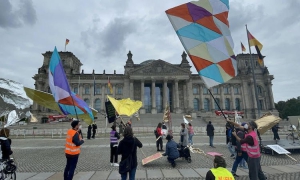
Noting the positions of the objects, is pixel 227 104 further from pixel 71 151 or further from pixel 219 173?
pixel 219 173

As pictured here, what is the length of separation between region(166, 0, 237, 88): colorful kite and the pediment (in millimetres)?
56860

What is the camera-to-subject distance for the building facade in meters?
62.9

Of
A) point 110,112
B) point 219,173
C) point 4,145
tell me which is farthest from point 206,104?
point 219,173

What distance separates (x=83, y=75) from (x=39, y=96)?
192 feet

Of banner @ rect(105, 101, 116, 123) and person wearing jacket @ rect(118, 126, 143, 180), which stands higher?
banner @ rect(105, 101, 116, 123)

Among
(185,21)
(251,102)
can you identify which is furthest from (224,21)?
(251,102)

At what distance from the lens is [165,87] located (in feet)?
206

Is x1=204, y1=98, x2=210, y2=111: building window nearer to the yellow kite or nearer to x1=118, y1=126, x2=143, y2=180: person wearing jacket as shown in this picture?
the yellow kite

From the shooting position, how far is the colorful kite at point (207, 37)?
18.7 feet

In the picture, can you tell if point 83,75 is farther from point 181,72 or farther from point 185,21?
point 185,21

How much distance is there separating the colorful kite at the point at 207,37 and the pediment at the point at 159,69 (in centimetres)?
5686

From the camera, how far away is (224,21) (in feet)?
21.0

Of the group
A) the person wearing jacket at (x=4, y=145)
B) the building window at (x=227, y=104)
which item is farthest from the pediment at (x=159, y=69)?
the person wearing jacket at (x=4, y=145)

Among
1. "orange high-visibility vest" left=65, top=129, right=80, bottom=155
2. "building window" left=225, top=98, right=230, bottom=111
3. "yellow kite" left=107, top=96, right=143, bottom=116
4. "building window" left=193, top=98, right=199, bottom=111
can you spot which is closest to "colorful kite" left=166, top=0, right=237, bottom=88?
"orange high-visibility vest" left=65, top=129, right=80, bottom=155
